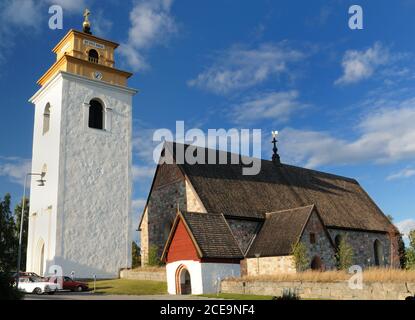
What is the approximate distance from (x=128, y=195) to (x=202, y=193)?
7952 mm

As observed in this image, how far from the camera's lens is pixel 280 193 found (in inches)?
1597

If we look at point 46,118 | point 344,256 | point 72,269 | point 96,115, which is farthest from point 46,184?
point 344,256

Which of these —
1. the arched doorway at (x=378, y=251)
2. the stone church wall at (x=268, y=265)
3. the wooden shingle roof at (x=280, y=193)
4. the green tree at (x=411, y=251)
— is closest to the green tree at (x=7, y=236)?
the wooden shingle roof at (x=280, y=193)

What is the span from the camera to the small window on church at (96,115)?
132 ft

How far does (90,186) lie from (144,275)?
28.3 ft

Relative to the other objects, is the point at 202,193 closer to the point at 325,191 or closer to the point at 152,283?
the point at 152,283

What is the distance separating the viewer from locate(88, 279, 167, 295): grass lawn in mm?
28834

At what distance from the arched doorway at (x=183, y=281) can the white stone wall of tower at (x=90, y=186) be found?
9276 millimetres

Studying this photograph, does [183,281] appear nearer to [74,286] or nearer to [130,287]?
[130,287]

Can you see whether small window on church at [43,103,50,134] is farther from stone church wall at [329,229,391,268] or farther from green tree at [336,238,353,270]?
green tree at [336,238,353,270]

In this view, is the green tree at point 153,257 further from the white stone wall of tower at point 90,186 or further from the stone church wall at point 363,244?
the stone church wall at point 363,244

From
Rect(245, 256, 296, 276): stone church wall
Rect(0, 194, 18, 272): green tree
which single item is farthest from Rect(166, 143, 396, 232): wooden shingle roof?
Rect(0, 194, 18, 272): green tree

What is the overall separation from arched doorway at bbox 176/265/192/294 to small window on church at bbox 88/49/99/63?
801 inches
